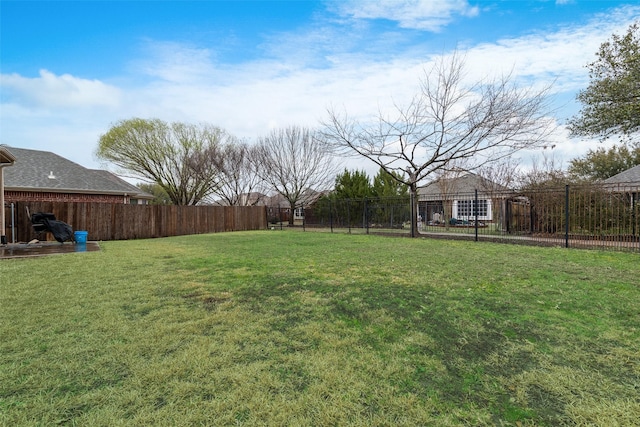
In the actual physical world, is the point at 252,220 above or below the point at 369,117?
below

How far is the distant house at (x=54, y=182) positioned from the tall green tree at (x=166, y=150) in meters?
5.53

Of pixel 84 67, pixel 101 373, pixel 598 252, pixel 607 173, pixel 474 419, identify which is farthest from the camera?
pixel 607 173

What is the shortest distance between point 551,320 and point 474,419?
1.96 metres

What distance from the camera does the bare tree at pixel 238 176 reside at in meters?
23.8

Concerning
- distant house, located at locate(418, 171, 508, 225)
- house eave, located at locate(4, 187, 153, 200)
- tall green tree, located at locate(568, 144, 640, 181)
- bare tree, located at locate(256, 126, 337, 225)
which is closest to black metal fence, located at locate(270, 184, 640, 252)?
distant house, located at locate(418, 171, 508, 225)

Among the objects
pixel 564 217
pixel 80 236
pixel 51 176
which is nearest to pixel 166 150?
pixel 51 176

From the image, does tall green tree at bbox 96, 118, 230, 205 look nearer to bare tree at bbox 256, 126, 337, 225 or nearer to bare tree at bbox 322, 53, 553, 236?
bare tree at bbox 256, 126, 337, 225

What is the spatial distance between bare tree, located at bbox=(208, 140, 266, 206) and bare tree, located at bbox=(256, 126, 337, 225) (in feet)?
4.68

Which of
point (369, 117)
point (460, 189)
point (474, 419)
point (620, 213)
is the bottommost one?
point (474, 419)

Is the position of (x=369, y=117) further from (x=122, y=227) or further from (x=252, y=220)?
(x=122, y=227)

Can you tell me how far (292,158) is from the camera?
73.7 ft

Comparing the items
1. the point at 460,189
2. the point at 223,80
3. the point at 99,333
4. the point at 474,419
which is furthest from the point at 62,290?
the point at 460,189

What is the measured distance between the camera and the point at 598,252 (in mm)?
7656

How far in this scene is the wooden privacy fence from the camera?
36.3 ft
